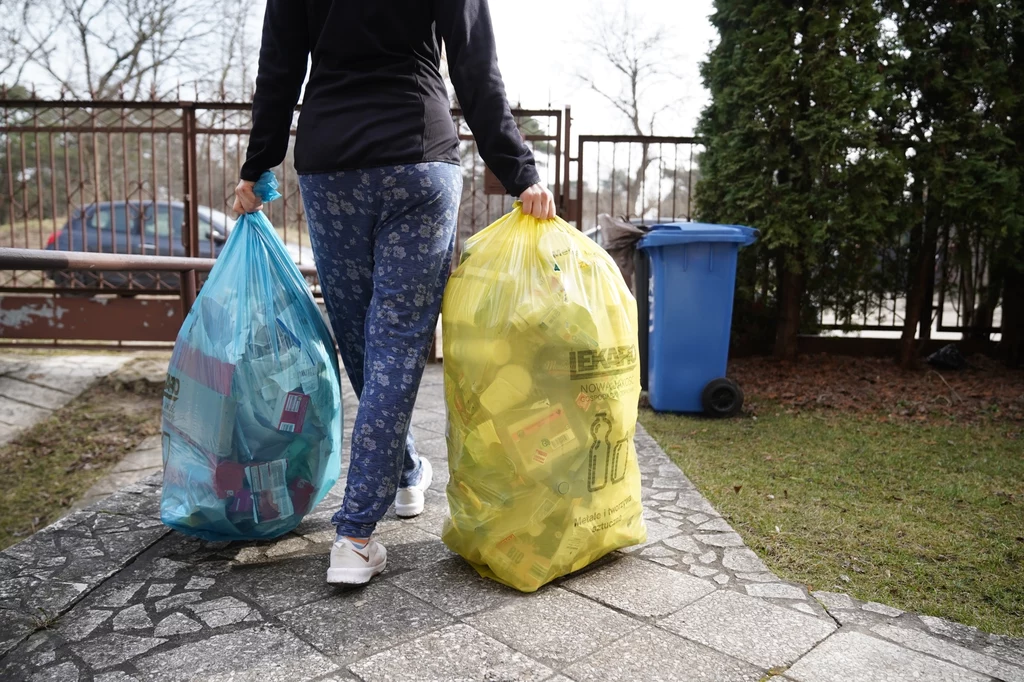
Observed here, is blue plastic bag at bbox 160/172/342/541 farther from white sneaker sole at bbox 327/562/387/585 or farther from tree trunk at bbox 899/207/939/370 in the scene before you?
tree trunk at bbox 899/207/939/370

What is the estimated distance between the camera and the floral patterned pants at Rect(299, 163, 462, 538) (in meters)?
1.82

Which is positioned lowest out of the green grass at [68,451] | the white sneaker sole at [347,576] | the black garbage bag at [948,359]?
the green grass at [68,451]

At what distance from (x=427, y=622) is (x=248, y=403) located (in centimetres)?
73

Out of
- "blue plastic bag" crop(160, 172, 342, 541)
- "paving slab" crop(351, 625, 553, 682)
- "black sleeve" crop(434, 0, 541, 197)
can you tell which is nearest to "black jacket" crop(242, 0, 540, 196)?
"black sleeve" crop(434, 0, 541, 197)

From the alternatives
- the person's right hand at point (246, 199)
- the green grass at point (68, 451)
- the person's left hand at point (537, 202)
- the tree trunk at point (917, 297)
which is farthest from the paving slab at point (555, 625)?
the tree trunk at point (917, 297)

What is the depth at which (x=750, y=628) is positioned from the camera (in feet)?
5.45

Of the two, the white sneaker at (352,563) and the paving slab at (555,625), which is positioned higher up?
the white sneaker at (352,563)

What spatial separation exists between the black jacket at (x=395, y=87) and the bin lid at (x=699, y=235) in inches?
91.3

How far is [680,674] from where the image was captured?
146 cm

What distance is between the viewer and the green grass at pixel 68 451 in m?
3.29

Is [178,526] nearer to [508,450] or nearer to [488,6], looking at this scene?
[508,450]

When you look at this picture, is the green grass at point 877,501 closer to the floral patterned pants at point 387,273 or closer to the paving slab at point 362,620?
the paving slab at point 362,620

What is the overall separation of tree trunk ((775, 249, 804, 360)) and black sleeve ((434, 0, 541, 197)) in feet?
13.6

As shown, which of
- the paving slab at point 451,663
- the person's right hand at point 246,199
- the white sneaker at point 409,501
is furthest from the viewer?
the white sneaker at point 409,501
